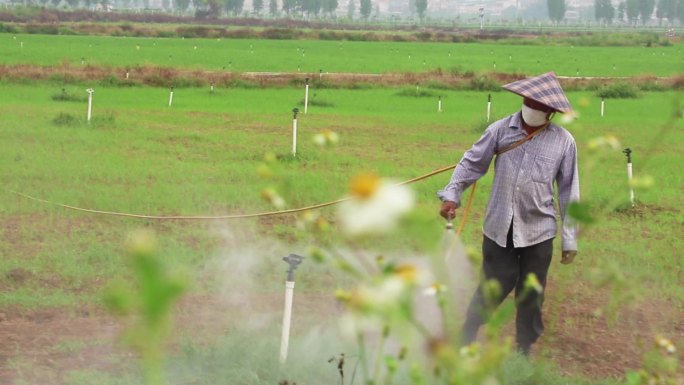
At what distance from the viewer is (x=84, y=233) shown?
26.8 feet

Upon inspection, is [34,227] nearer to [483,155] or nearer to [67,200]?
[67,200]

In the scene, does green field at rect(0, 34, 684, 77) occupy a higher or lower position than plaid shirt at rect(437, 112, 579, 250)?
lower

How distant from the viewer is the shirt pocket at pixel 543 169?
16.3 feet

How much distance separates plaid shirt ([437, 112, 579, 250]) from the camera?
4953 millimetres

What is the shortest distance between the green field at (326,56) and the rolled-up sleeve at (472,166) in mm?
26799

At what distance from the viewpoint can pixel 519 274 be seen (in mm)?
5234

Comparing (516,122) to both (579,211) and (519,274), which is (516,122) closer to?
(519,274)

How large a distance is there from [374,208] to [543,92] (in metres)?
4.12

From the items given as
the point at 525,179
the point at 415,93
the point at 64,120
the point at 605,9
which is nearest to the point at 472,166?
the point at 525,179

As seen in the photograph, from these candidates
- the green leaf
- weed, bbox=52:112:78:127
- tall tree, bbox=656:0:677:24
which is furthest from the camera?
tall tree, bbox=656:0:677:24

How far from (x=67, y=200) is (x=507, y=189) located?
560cm

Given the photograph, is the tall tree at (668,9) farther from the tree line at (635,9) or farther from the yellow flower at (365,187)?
the yellow flower at (365,187)

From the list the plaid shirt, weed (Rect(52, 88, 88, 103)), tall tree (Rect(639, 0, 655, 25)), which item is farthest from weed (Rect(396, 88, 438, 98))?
tall tree (Rect(639, 0, 655, 25))

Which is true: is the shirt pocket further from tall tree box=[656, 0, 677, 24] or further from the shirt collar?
tall tree box=[656, 0, 677, 24]
